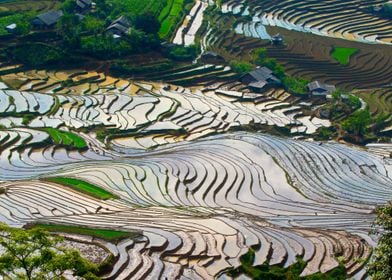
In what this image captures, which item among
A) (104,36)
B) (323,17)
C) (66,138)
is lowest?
(66,138)

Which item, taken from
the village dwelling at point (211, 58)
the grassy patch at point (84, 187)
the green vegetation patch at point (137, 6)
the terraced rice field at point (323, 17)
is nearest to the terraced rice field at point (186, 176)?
A: the grassy patch at point (84, 187)

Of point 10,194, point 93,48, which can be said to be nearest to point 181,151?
point 10,194

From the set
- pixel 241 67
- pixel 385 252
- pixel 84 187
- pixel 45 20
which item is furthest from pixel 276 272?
pixel 45 20

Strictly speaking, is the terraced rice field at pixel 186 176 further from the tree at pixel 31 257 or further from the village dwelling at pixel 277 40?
the village dwelling at pixel 277 40

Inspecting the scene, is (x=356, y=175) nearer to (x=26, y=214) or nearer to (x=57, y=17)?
(x=26, y=214)

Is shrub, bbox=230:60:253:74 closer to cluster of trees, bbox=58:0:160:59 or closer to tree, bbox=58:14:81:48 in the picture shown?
cluster of trees, bbox=58:0:160:59

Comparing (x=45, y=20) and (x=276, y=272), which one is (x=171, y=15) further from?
(x=276, y=272)
